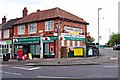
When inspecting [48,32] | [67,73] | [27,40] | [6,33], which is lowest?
[67,73]

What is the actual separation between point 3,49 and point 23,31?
7.36m

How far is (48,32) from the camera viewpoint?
36156mm

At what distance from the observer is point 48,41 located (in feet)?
118

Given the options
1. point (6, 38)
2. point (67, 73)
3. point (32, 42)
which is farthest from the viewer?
point (6, 38)

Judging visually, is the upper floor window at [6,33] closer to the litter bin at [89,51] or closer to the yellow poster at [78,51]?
the yellow poster at [78,51]

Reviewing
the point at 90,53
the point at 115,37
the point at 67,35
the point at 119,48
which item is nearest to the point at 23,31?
the point at 67,35

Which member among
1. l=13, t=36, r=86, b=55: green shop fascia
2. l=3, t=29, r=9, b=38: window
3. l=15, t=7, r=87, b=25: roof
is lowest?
l=13, t=36, r=86, b=55: green shop fascia

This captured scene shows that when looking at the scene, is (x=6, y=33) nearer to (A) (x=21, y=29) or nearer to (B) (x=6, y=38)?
(B) (x=6, y=38)

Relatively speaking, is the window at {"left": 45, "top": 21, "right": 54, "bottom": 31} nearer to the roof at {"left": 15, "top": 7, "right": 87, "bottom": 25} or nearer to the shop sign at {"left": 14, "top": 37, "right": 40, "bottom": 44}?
the roof at {"left": 15, "top": 7, "right": 87, "bottom": 25}

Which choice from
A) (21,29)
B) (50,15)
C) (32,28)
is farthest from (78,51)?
(21,29)

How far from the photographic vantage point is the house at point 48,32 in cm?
3559

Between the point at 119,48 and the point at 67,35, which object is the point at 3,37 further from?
the point at 119,48

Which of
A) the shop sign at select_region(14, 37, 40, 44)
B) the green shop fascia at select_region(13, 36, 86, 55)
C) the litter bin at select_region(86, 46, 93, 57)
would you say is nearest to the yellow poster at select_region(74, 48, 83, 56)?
the litter bin at select_region(86, 46, 93, 57)

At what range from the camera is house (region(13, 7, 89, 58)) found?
117 ft
